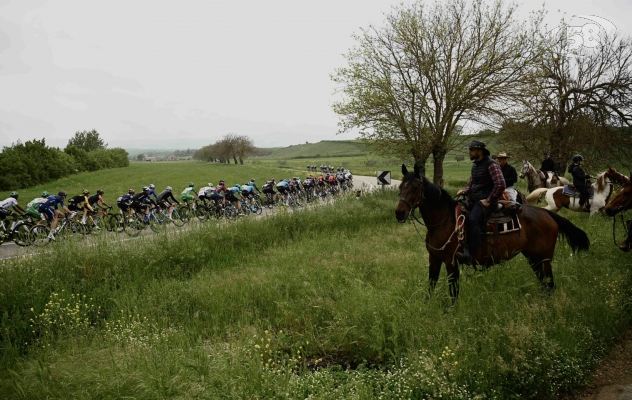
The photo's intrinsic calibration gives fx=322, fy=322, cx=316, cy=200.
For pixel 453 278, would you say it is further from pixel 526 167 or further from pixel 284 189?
pixel 284 189

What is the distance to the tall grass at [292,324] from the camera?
11.6ft

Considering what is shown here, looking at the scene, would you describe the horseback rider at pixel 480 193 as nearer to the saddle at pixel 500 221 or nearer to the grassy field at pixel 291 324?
the saddle at pixel 500 221

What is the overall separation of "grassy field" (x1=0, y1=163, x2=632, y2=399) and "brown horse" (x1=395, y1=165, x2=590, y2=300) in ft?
1.24

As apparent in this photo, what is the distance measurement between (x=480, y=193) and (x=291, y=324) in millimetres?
3935

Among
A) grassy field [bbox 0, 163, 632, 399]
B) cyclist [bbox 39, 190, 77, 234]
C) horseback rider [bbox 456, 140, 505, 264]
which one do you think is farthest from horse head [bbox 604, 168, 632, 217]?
cyclist [bbox 39, 190, 77, 234]

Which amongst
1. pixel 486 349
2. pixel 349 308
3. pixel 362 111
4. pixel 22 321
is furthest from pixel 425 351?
pixel 362 111

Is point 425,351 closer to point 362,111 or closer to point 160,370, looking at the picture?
point 160,370

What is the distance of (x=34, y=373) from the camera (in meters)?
3.65

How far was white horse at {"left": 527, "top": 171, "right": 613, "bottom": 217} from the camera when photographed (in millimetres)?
10773

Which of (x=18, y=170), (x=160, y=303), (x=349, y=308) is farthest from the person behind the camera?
(x=18, y=170)

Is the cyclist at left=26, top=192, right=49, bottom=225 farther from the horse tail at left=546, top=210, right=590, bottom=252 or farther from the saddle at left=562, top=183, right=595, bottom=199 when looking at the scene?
the saddle at left=562, top=183, right=595, bottom=199

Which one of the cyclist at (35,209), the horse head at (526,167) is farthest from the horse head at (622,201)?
the cyclist at (35,209)

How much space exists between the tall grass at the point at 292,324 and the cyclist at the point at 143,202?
570 cm

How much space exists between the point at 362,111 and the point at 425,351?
16.8 metres
